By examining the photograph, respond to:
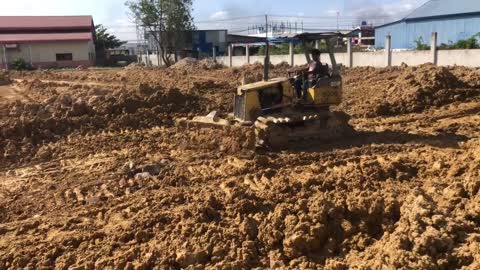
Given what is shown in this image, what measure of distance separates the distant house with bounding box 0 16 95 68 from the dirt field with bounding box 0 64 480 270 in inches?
1401

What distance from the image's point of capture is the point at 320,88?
9680 mm

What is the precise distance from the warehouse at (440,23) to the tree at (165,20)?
18493mm

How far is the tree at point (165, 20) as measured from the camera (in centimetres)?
4575

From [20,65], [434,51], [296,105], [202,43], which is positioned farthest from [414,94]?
[202,43]

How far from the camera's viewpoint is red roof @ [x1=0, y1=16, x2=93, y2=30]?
52.9m

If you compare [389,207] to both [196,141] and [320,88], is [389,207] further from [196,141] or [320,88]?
[196,141]

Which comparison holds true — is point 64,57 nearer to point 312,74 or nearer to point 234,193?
point 312,74

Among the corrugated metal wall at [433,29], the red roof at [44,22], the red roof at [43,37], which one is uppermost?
the red roof at [44,22]

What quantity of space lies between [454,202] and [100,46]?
199 feet

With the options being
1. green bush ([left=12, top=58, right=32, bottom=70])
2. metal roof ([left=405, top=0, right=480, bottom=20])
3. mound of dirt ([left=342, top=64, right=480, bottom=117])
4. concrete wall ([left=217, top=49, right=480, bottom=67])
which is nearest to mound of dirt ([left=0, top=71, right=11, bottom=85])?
concrete wall ([left=217, top=49, right=480, bottom=67])

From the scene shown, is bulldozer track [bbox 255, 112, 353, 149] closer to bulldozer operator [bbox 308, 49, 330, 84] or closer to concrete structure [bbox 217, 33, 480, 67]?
bulldozer operator [bbox 308, 49, 330, 84]

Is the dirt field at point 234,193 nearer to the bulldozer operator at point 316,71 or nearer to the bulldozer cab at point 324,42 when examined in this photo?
the bulldozer operator at point 316,71

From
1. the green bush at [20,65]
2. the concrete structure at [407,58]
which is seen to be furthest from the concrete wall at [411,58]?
the green bush at [20,65]

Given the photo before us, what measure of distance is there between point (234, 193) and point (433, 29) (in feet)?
119
